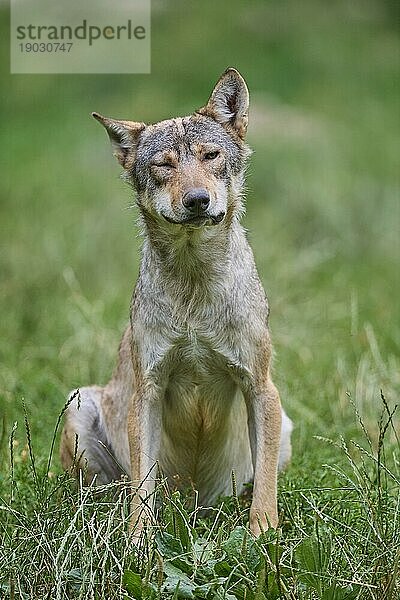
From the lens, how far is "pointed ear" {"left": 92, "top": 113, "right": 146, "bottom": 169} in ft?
18.8

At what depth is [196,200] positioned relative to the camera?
5.06 meters

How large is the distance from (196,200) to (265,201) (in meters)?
8.52

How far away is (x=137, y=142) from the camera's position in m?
5.72

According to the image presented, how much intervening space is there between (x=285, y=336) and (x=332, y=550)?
452 centimetres

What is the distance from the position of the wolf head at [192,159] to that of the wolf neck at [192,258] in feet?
0.27

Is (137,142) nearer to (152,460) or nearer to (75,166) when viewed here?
(152,460)

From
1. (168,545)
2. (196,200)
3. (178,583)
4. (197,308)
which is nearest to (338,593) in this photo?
(178,583)

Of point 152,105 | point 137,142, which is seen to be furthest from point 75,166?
point 137,142

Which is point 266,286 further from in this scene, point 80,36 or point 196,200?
point 80,36

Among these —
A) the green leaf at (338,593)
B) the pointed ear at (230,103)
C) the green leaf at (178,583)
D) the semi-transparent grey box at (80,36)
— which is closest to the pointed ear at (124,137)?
the pointed ear at (230,103)

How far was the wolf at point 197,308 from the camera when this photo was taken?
5396 mm

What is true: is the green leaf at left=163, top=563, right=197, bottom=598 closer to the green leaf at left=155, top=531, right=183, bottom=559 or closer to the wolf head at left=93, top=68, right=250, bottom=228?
the green leaf at left=155, top=531, right=183, bottom=559

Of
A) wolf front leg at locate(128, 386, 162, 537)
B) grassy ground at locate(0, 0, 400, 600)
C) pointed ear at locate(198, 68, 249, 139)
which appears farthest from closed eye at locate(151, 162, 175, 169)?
grassy ground at locate(0, 0, 400, 600)

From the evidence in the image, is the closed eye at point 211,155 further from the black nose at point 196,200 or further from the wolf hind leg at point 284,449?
the wolf hind leg at point 284,449
